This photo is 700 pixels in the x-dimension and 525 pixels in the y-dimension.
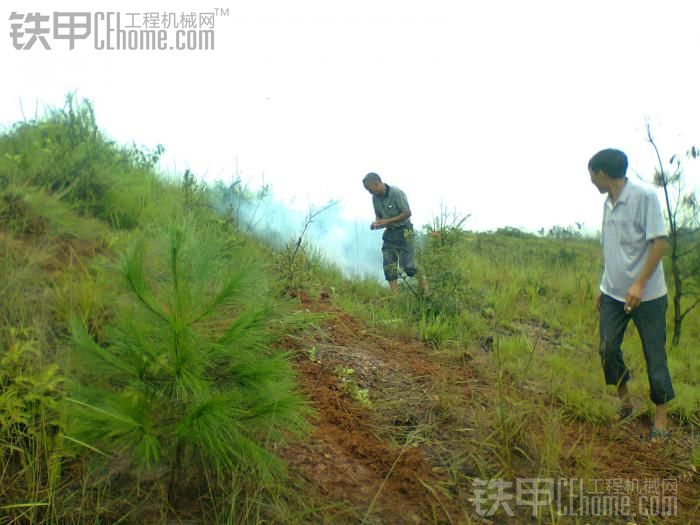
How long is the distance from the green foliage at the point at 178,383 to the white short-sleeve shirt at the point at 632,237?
2.65m

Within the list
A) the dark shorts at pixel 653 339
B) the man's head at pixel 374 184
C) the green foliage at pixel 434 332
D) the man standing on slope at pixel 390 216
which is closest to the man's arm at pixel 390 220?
the man standing on slope at pixel 390 216

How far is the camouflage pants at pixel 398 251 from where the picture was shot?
6746 millimetres

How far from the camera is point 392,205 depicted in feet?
24.0

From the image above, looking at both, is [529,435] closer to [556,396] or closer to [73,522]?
[556,396]

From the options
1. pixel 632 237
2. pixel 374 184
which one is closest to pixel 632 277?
pixel 632 237

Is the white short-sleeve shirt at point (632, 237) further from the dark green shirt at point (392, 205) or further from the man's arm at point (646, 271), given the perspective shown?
the dark green shirt at point (392, 205)

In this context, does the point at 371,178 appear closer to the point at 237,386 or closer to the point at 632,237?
the point at 632,237

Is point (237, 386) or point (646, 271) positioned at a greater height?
point (646, 271)

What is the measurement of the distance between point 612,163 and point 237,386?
123 inches

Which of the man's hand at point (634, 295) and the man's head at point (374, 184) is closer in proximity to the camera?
the man's hand at point (634, 295)

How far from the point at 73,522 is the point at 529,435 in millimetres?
2316

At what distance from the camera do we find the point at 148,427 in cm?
231

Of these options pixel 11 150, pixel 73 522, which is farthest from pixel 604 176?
pixel 11 150

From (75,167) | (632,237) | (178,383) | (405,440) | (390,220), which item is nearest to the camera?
(178,383)
